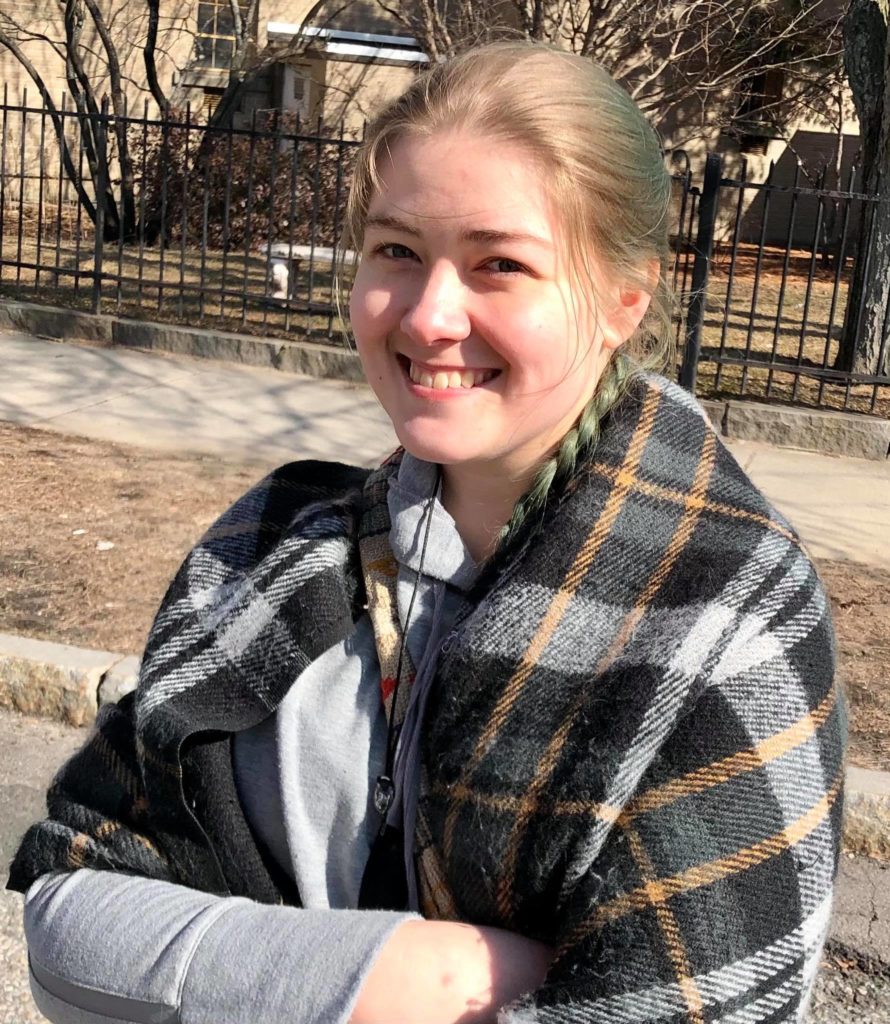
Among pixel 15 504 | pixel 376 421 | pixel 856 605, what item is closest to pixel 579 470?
pixel 856 605

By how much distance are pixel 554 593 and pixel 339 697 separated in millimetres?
283

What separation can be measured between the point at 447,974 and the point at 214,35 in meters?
21.7

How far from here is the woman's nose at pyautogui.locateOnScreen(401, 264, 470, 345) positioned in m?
1.37

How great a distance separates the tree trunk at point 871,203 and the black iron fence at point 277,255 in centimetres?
3

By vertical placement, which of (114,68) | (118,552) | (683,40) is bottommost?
(118,552)

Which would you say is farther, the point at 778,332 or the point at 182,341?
the point at 182,341

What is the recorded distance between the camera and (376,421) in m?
8.30

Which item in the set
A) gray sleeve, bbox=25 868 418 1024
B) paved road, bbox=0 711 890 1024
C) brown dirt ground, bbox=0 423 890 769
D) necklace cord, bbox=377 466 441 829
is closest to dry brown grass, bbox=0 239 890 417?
brown dirt ground, bbox=0 423 890 769

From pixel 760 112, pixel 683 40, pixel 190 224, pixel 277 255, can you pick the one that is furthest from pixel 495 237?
pixel 760 112

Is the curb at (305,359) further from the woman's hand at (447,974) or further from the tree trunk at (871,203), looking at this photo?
the woman's hand at (447,974)

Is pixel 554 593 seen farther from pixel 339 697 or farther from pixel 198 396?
pixel 198 396

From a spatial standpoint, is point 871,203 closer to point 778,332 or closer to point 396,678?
point 778,332

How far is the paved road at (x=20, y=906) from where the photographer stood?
3207 mm

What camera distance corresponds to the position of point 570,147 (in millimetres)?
1366
